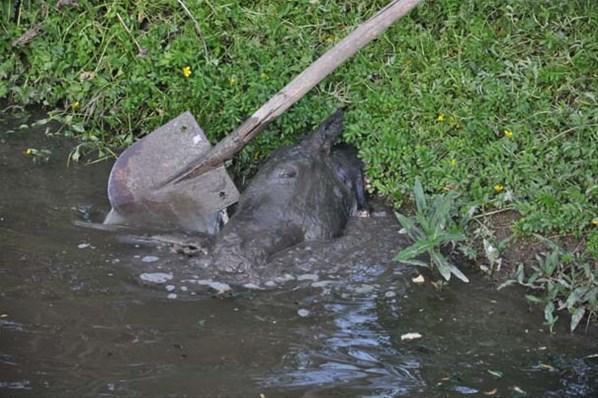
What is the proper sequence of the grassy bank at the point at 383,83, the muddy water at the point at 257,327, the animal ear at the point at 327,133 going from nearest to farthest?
the muddy water at the point at 257,327
the grassy bank at the point at 383,83
the animal ear at the point at 327,133

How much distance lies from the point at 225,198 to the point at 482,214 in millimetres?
1394

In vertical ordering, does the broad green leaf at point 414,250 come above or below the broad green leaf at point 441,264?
above

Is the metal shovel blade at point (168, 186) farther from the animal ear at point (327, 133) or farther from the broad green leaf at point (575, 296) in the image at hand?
the broad green leaf at point (575, 296)

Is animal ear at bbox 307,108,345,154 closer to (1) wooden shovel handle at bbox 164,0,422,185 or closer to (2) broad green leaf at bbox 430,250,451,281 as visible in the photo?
(1) wooden shovel handle at bbox 164,0,422,185

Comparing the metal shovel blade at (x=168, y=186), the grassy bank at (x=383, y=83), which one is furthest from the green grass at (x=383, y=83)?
the metal shovel blade at (x=168, y=186)

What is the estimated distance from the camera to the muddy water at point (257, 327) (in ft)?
14.5

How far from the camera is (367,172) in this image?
6.12 m

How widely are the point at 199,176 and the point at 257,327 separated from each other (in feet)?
4.46

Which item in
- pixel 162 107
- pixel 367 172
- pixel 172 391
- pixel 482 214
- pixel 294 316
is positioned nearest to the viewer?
pixel 172 391

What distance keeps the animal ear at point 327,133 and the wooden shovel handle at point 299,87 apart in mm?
313

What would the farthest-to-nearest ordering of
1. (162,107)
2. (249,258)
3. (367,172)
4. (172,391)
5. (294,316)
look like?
(162,107) < (367,172) < (249,258) < (294,316) < (172,391)

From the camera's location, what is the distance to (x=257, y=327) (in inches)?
190

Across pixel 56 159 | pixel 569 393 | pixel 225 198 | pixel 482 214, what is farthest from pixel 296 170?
pixel 569 393

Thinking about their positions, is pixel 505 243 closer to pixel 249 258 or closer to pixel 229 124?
pixel 249 258
